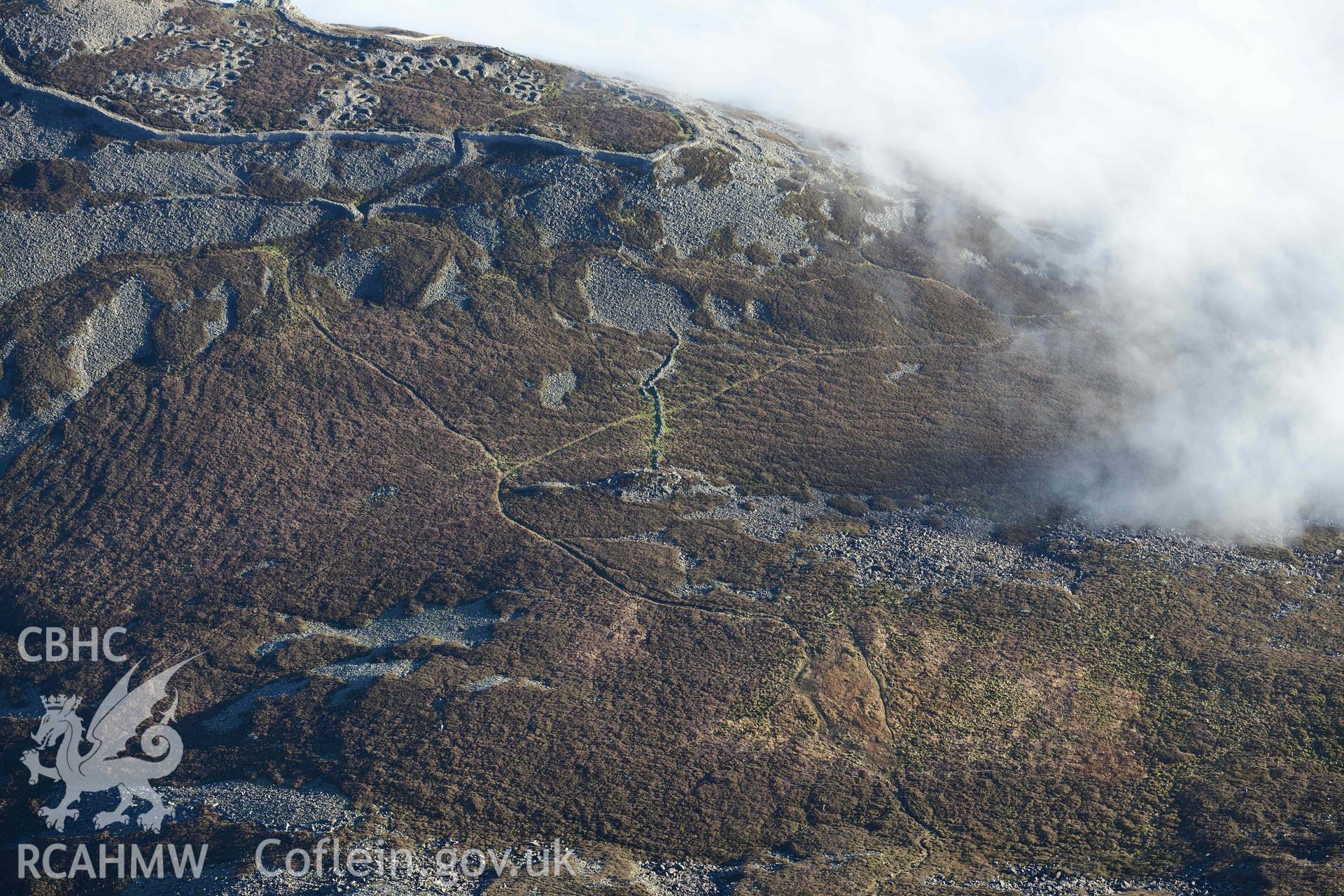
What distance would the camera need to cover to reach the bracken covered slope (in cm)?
4119

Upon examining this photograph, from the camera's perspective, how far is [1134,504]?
61531 millimetres

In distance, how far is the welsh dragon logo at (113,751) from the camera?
133 ft

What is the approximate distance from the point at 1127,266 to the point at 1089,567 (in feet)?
141

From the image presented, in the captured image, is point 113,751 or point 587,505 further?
point 587,505

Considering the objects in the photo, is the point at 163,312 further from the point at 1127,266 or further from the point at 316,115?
the point at 1127,266

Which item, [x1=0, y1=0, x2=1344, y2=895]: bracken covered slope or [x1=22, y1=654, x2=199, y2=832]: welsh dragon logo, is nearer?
[x1=22, y1=654, x2=199, y2=832]: welsh dragon logo

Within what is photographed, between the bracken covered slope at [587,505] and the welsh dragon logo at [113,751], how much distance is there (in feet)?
3.32

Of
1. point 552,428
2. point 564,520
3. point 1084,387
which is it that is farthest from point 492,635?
point 1084,387

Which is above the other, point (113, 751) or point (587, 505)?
point (587, 505)

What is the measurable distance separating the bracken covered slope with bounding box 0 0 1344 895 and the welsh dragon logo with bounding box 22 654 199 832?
1.01 meters

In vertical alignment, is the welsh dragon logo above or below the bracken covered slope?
below

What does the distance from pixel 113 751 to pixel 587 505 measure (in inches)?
1111

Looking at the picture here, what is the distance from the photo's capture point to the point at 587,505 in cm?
5878

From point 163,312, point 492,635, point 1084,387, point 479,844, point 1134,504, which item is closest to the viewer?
point 479,844
